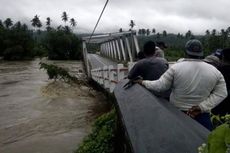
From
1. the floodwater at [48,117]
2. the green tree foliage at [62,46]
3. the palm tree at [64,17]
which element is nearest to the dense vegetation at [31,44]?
the green tree foliage at [62,46]

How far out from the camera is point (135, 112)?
2.88 meters

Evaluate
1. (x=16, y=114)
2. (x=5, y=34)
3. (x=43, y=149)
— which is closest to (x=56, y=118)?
(x=16, y=114)

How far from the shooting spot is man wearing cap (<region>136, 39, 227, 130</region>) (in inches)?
144

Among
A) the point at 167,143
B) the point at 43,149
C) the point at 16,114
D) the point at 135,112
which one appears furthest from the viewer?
the point at 16,114

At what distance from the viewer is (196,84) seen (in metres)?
3.71

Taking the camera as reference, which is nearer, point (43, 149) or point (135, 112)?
point (135, 112)

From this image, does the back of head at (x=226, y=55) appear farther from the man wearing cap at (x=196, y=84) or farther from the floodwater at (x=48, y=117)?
the floodwater at (x=48, y=117)

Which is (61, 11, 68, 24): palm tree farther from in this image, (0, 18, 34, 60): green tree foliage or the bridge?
the bridge

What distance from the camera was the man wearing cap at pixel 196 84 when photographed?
12.0 ft

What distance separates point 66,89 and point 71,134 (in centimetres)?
1046

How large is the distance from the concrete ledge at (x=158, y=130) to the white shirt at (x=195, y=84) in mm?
623

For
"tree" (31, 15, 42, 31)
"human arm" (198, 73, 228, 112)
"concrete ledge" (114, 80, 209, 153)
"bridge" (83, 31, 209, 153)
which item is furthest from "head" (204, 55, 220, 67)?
"tree" (31, 15, 42, 31)

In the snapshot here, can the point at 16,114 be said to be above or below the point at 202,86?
below

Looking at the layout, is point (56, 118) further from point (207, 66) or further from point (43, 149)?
point (207, 66)
